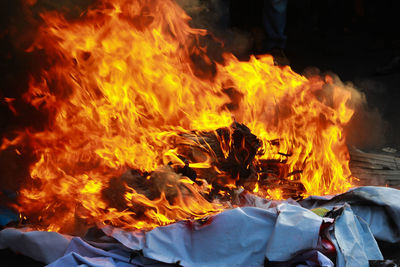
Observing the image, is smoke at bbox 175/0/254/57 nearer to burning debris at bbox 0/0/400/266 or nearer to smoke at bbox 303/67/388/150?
burning debris at bbox 0/0/400/266

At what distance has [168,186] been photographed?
2887 mm

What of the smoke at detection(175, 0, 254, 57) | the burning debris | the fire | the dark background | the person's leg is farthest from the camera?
the person's leg

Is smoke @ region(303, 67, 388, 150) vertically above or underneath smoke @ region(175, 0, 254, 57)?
underneath

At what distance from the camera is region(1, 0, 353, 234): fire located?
11.3 feet

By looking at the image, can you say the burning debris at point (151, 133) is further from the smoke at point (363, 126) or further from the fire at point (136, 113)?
the smoke at point (363, 126)

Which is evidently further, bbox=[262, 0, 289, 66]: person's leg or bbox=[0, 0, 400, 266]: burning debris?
bbox=[262, 0, 289, 66]: person's leg

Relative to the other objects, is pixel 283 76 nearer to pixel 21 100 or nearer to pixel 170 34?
pixel 170 34

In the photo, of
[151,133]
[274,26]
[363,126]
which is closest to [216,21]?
[274,26]

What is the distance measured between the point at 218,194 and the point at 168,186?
2.02ft

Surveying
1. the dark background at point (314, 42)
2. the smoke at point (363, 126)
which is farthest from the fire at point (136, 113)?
the smoke at point (363, 126)

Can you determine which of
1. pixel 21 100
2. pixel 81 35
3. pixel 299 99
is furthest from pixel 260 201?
pixel 21 100

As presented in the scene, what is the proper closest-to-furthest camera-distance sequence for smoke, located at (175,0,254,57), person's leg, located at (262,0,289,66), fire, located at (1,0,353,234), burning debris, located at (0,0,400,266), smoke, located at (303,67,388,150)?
1. burning debris, located at (0,0,400,266)
2. fire, located at (1,0,353,234)
3. smoke, located at (303,67,388,150)
4. smoke, located at (175,0,254,57)
5. person's leg, located at (262,0,289,66)

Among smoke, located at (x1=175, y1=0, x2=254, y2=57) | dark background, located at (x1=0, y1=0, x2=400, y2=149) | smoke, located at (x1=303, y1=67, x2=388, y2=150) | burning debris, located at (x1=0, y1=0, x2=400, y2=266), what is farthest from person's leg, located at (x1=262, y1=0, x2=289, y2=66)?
burning debris, located at (x1=0, y1=0, x2=400, y2=266)

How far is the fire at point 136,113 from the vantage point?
3443 millimetres
